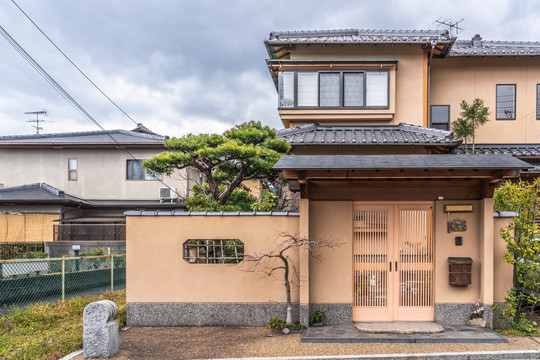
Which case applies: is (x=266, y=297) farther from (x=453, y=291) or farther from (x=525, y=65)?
(x=525, y=65)

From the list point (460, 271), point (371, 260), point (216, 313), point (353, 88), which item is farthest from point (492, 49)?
point (216, 313)

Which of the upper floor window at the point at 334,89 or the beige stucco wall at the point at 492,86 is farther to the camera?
the beige stucco wall at the point at 492,86

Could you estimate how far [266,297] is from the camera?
7.46 metres

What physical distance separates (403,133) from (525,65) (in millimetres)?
7584

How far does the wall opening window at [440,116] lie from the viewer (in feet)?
49.3

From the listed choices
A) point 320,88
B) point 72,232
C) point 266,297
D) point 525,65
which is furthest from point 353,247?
point 72,232

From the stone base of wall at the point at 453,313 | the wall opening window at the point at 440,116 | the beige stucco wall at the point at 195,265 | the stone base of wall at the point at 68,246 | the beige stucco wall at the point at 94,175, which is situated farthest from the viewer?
the beige stucco wall at the point at 94,175

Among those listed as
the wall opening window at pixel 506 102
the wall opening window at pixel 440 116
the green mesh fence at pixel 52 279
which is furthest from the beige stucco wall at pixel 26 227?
the wall opening window at pixel 506 102

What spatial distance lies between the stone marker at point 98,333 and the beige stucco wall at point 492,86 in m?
14.2

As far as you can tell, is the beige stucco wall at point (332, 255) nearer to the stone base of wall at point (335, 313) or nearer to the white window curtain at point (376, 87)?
the stone base of wall at point (335, 313)

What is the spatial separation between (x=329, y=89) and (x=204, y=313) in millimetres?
8863

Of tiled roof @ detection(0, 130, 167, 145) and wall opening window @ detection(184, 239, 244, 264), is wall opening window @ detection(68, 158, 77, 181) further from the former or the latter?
wall opening window @ detection(184, 239, 244, 264)

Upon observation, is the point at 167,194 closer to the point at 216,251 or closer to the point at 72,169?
the point at 72,169

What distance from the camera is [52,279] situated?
9.48 metres
